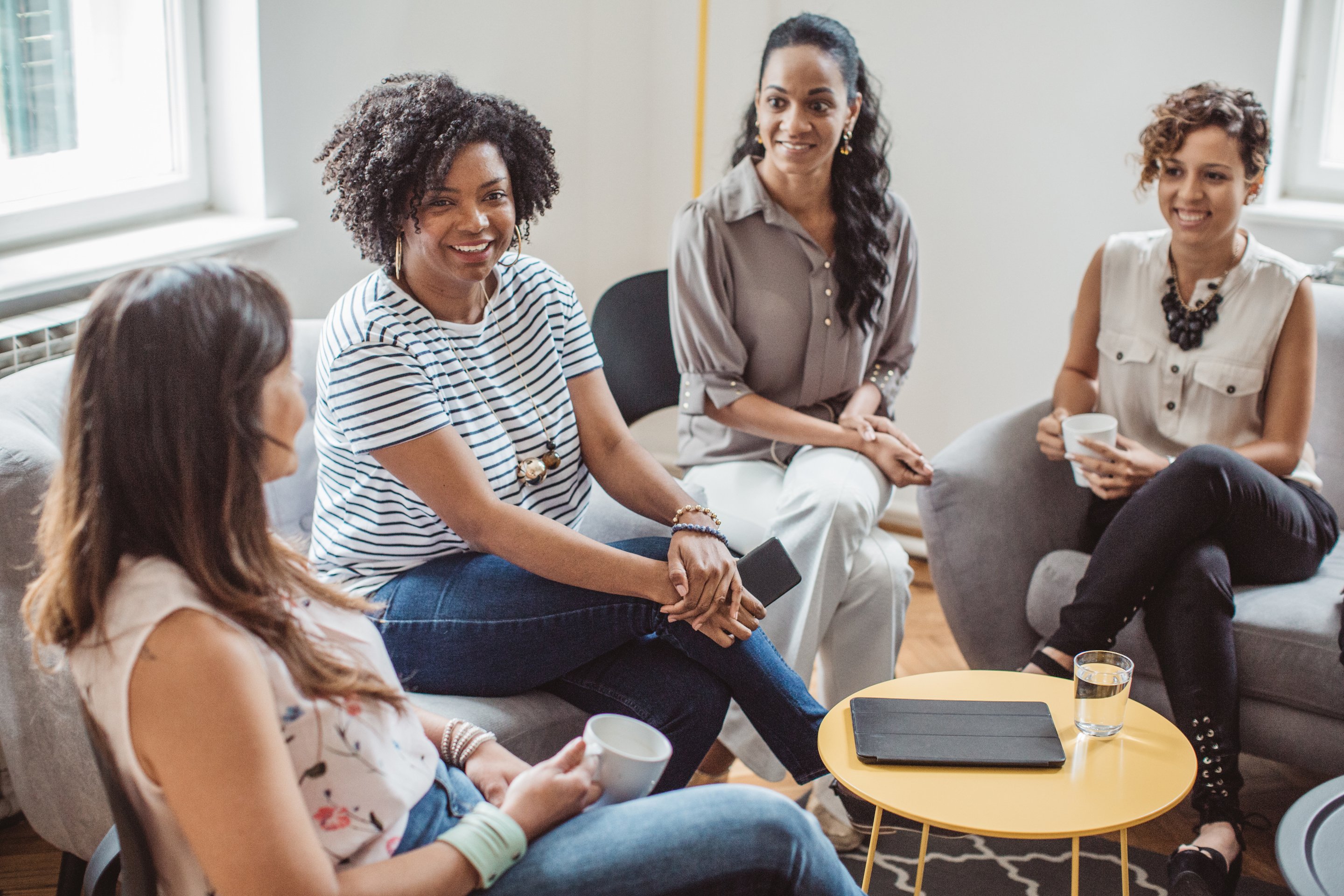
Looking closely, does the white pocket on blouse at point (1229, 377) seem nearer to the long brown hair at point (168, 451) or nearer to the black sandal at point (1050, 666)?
the black sandal at point (1050, 666)

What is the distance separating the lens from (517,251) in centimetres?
189

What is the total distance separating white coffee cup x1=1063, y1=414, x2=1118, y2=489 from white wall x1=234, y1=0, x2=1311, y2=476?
969 millimetres

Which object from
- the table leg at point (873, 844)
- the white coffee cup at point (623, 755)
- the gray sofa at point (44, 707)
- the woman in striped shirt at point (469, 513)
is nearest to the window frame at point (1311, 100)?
the woman in striped shirt at point (469, 513)

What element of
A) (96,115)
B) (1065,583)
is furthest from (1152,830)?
(96,115)

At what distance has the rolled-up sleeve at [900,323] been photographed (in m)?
2.35

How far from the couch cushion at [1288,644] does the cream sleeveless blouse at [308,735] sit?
134cm

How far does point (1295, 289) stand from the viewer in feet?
7.09

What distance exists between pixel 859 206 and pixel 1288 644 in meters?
1.06

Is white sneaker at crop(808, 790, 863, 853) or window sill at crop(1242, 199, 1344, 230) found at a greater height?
window sill at crop(1242, 199, 1344, 230)

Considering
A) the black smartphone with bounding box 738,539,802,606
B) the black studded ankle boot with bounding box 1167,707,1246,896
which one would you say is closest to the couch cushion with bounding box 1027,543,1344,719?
the black studded ankle boot with bounding box 1167,707,1246,896

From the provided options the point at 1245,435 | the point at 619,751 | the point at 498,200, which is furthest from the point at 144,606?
the point at 1245,435

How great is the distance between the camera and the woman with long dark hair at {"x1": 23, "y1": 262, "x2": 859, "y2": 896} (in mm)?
903

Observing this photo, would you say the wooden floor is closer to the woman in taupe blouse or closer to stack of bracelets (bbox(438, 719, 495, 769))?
the woman in taupe blouse

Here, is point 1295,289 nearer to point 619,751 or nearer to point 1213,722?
point 1213,722
